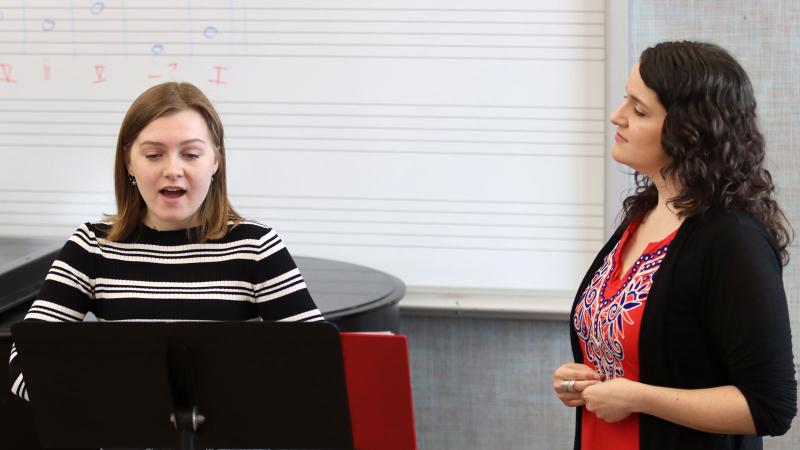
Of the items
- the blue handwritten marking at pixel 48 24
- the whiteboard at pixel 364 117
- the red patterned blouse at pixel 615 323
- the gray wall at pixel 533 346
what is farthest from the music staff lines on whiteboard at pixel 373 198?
the red patterned blouse at pixel 615 323

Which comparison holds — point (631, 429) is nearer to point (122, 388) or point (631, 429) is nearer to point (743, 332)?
point (743, 332)

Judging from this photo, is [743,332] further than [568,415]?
No

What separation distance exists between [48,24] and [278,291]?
1566 mm

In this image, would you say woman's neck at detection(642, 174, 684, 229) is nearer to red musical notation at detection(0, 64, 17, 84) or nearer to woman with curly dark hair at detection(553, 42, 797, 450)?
woman with curly dark hair at detection(553, 42, 797, 450)

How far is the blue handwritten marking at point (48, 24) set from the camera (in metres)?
2.73

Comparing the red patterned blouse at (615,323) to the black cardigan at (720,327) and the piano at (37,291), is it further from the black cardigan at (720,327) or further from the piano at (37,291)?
the piano at (37,291)

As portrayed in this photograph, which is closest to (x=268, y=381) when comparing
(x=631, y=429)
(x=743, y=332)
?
(x=631, y=429)

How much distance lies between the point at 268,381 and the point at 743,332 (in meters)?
0.70

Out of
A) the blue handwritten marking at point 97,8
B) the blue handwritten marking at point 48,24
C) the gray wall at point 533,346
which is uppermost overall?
the blue handwritten marking at point 97,8

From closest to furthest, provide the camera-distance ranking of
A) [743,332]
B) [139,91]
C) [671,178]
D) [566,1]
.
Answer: [743,332] → [671,178] → [566,1] → [139,91]

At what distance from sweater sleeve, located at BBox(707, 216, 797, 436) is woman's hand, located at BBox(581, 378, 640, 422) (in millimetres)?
157

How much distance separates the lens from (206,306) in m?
1.58

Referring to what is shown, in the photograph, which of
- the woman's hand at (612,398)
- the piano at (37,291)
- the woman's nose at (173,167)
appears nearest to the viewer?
the woman's hand at (612,398)

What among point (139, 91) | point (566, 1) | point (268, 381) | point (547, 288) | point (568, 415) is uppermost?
point (566, 1)
